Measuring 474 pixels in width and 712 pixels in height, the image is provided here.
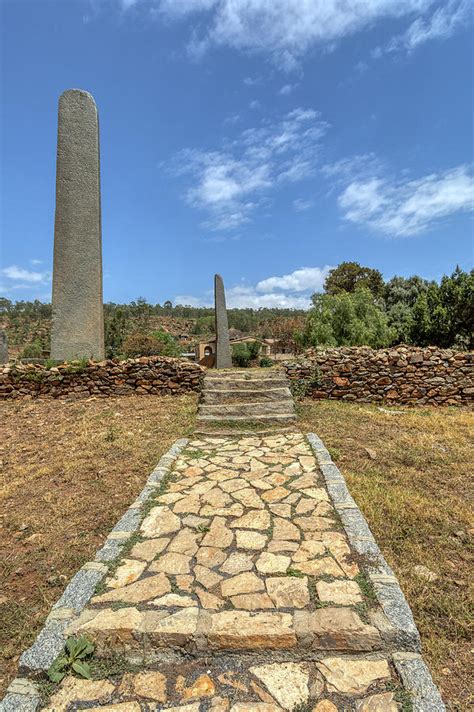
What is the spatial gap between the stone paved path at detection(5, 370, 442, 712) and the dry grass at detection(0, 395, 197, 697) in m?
0.44

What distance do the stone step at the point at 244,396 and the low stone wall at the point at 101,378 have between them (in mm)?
1066

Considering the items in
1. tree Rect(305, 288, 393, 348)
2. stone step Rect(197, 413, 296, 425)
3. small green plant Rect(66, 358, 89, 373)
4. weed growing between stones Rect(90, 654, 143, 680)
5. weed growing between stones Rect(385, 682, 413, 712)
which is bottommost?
weed growing between stones Rect(90, 654, 143, 680)

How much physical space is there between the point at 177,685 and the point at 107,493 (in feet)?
7.62

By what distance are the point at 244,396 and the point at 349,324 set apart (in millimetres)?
9374

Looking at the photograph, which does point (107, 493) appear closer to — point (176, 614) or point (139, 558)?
point (139, 558)

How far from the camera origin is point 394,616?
6.92 ft

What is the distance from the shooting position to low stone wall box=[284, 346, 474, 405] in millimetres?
7996

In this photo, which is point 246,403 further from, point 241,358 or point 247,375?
point 241,358

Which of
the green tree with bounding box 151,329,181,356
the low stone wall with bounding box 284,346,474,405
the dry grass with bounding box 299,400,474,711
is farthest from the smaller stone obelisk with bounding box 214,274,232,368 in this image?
the dry grass with bounding box 299,400,474,711

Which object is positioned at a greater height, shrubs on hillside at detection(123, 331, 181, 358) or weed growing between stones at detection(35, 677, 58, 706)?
shrubs on hillside at detection(123, 331, 181, 358)

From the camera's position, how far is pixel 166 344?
11.4 metres

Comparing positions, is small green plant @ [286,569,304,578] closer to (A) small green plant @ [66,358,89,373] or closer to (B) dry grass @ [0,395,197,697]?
(B) dry grass @ [0,395,197,697]

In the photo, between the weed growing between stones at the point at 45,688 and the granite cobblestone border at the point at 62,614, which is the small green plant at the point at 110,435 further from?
the weed growing between stones at the point at 45,688

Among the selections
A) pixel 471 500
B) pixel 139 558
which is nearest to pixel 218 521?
pixel 139 558
